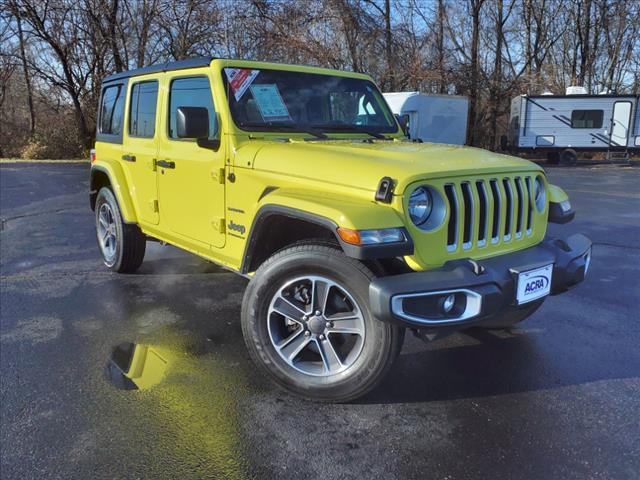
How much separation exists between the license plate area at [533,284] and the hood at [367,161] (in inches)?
25.0

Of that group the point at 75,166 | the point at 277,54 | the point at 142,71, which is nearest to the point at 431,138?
the point at 277,54

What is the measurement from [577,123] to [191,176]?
2166 centimetres

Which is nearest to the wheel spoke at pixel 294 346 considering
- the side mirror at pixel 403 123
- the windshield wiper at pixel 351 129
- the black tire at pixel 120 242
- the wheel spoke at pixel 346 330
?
the wheel spoke at pixel 346 330

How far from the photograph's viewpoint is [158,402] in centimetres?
305

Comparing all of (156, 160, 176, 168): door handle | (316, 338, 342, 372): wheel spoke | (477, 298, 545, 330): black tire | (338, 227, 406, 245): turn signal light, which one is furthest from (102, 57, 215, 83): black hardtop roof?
(477, 298, 545, 330): black tire

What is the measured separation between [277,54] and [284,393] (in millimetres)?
19687

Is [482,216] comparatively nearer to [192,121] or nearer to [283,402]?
[283,402]

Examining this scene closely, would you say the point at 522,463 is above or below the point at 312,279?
below

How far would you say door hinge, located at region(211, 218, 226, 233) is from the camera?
375 cm

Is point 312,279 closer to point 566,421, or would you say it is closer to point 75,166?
point 566,421

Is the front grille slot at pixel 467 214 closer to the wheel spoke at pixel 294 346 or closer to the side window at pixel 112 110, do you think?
the wheel spoke at pixel 294 346

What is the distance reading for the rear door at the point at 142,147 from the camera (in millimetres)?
4547

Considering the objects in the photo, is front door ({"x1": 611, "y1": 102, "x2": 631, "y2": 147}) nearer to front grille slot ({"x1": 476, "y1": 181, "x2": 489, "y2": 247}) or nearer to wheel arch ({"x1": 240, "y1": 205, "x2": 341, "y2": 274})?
front grille slot ({"x1": 476, "y1": 181, "x2": 489, "y2": 247})

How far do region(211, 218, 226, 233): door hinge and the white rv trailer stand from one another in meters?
20.9
